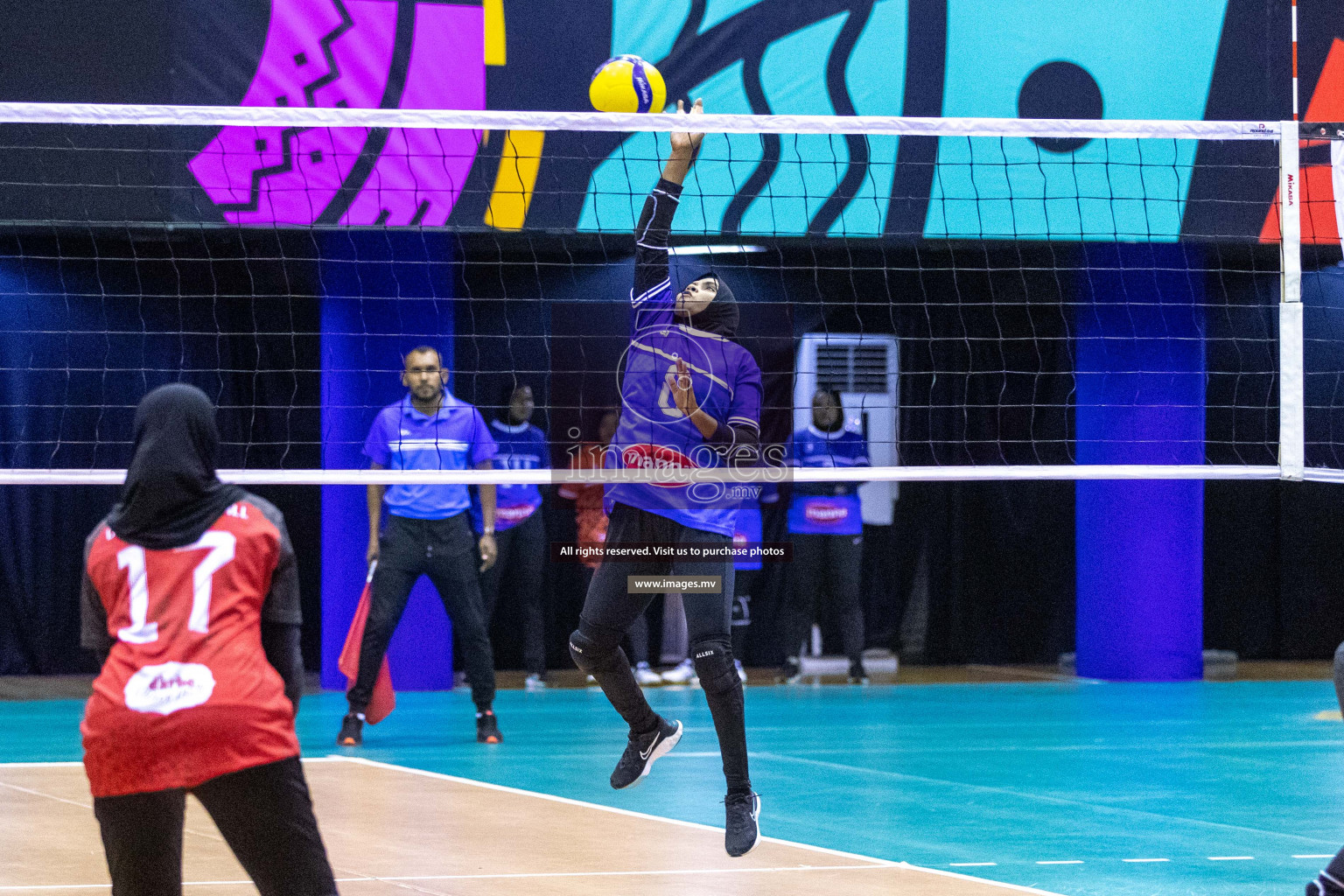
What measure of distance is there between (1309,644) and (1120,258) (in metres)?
3.72

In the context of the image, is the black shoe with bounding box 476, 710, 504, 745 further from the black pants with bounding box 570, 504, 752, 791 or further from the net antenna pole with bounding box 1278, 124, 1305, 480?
the net antenna pole with bounding box 1278, 124, 1305, 480

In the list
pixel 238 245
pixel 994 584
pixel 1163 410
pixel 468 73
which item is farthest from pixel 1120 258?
pixel 238 245

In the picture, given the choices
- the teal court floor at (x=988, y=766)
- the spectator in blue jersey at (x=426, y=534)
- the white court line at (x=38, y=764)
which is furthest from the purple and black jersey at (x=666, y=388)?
the white court line at (x=38, y=764)

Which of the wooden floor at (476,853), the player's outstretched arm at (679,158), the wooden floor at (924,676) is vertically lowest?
the wooden floor at (924,676)

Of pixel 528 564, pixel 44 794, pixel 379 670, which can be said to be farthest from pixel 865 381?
pixel 44 794

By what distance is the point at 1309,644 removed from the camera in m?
12.5

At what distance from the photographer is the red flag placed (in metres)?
8.05

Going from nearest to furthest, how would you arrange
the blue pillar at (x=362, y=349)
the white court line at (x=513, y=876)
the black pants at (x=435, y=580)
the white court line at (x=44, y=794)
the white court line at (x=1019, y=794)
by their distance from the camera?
the white court line at (x=513, y=876) → the white court line at (x=1019, y=794) → the white court line at (x=44, y=794) → the black pants at (x=435, y=580) → the blue pillar at (x=362, y=349)

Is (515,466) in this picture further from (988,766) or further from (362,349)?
(988,766)

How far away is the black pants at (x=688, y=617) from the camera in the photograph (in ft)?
16.8

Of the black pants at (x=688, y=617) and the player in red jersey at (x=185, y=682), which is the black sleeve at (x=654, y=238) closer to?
the black pants at (x=688, y=617)

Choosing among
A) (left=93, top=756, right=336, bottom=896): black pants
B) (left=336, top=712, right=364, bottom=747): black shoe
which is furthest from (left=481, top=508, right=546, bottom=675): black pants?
(left=93, top=756, right=336, bottom=896): black pants

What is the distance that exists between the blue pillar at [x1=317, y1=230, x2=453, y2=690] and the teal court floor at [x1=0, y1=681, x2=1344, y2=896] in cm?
59

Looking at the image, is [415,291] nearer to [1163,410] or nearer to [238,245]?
[238,245]
